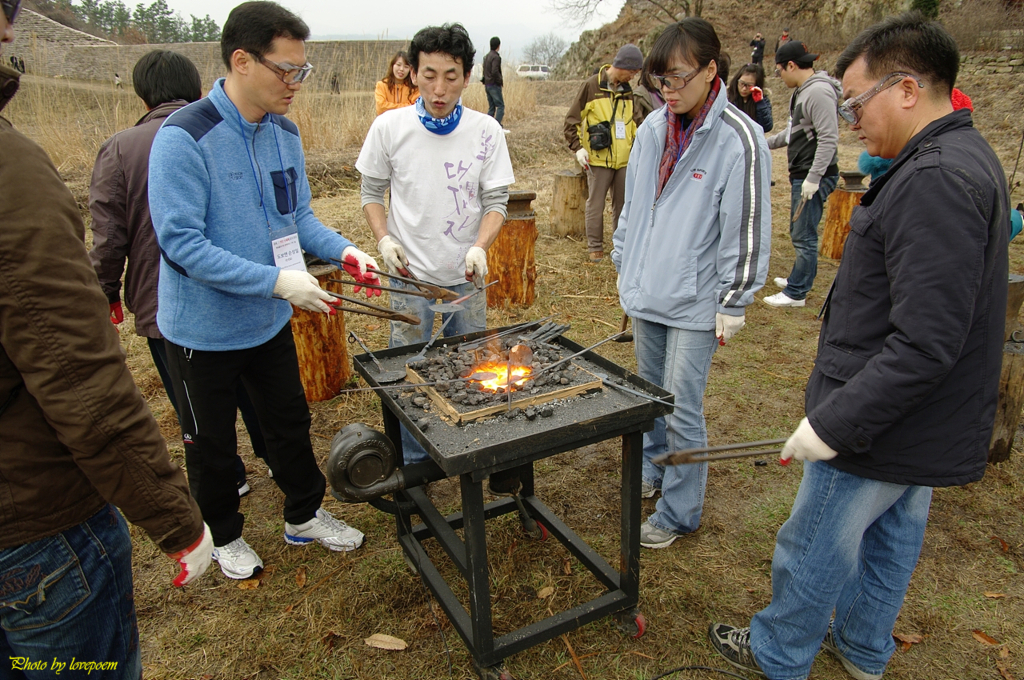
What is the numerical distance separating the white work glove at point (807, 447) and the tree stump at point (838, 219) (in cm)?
600

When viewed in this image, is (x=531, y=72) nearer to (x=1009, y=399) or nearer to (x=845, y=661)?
(x=1009, y=399)

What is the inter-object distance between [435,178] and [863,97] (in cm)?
191

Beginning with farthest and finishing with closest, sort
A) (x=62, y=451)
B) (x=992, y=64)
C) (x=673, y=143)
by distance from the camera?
(x=992, y=64) → (x=673, y=143) → (x=62, y=451)

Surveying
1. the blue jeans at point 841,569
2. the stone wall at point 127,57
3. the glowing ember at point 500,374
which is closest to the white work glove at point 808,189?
the blue jeans at point 841,569

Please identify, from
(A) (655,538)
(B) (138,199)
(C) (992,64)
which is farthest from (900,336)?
(C) (992,64)

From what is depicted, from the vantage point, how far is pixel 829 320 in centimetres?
194

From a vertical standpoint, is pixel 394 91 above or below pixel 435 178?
above

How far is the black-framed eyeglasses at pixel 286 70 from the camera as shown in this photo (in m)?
2.27

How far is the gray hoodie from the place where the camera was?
5180 millimetres

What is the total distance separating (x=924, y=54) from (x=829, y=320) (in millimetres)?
776

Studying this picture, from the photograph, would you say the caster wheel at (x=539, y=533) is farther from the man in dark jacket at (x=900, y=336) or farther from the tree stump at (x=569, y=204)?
the tree stump at (x=569, y=204)

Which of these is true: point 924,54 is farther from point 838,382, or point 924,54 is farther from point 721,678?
point 721,678

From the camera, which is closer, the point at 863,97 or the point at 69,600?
the point at 69,600

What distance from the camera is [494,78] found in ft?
45.0
